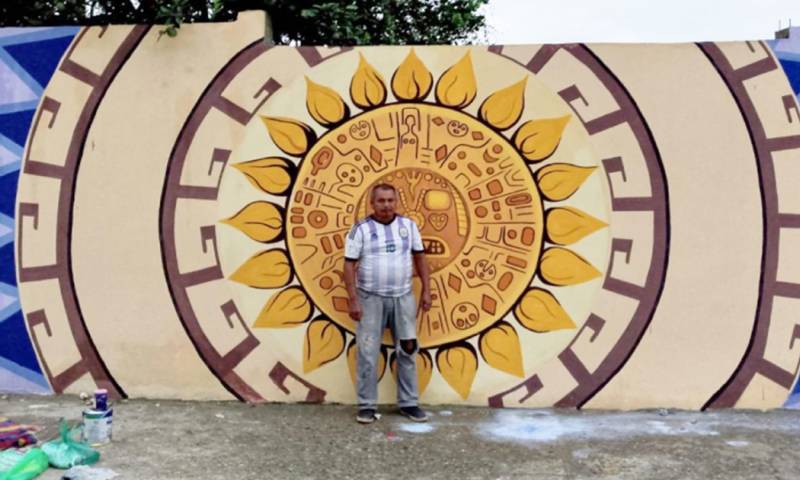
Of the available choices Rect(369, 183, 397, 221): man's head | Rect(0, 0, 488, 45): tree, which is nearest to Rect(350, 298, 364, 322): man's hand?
Rect(369, 183, 397, 221): man's head

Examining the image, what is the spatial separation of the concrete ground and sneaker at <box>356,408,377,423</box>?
0.15 feet

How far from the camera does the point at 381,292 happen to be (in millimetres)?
5039

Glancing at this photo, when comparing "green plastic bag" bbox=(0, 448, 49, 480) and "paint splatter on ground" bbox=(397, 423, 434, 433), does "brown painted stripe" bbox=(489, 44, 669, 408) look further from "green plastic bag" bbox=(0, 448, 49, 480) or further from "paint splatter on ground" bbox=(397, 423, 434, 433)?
"green plastic bag" bbox=(0, 448, 49, 480)

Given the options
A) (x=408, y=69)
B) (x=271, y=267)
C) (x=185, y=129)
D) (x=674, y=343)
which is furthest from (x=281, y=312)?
(x=674, y=343)

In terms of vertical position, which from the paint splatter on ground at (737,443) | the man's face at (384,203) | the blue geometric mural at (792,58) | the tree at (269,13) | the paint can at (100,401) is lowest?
the paint splatter on ground at (737,443)

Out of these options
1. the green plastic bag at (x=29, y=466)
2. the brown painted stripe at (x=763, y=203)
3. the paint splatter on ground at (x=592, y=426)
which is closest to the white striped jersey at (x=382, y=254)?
the paint splatter on ground at (x=592, y=426)

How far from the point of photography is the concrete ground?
4203 millimetres

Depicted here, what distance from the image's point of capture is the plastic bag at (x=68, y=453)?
4.20m

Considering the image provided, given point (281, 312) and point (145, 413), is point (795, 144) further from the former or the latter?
point (145, 413)

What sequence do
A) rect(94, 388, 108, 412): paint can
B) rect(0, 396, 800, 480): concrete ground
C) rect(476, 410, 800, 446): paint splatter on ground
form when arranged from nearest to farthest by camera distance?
rect(0, 396, 800, 480): concrete ground
rect(94, 388, 108, 412): paint can
rect(476, 410, 800, 446): paint splatter on ground

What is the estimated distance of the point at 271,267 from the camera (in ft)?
17.6

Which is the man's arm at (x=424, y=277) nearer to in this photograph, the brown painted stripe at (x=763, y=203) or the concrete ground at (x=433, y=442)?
the concrete ground at (x=433, y=442)

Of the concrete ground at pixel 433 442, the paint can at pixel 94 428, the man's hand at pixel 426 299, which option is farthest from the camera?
the man's hand at pixel 426 299

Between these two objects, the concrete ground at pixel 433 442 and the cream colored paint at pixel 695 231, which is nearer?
the concrete ground at pixel 433 442
